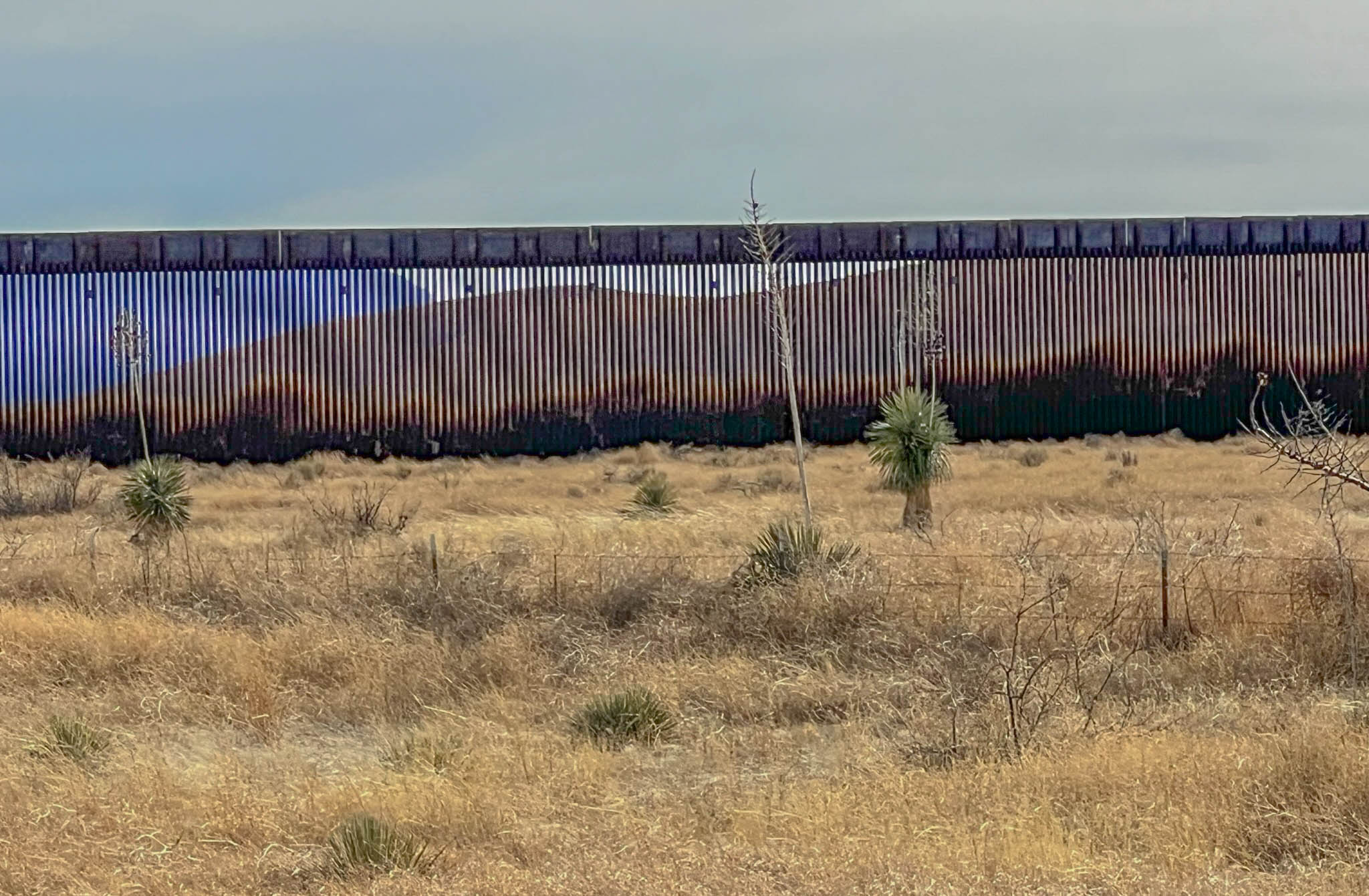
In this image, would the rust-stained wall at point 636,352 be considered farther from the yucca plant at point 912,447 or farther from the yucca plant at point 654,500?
the yucca plant at point 912,447

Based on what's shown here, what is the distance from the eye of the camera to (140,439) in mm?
29609

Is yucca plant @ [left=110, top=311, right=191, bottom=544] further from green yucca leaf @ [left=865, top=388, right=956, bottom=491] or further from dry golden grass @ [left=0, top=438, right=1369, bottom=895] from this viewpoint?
green yucca leaf @ [left=865, top=388, right=956, bottom=491]

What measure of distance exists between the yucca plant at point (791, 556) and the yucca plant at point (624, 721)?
2.40 metres

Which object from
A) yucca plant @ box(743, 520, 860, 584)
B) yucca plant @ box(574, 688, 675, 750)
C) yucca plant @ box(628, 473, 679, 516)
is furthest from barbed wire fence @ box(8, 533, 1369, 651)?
yucca plant @ box(628, 473, 679, 516)

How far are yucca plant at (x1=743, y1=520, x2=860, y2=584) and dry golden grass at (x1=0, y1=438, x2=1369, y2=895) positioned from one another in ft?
0.80

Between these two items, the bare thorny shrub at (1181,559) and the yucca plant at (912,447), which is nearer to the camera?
the bare thorny shrub at (1181,559)

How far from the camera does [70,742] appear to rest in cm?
746

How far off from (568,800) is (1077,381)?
85.6ft

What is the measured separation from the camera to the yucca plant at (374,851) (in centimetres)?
549

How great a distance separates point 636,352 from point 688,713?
73.7 feet

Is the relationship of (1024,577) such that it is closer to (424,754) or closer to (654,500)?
(424,754)

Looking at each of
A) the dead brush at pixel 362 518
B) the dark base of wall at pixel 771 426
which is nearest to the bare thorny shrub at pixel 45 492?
the dead brush at pixel 362 518

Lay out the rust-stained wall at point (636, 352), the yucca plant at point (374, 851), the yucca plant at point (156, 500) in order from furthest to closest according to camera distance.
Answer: the rust-stained wall at point (636, 352)
the yucca plant at point (156, 500)
the yucca plant at point (374, 851)

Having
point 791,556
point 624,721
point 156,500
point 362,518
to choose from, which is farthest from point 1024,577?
point 156,500
